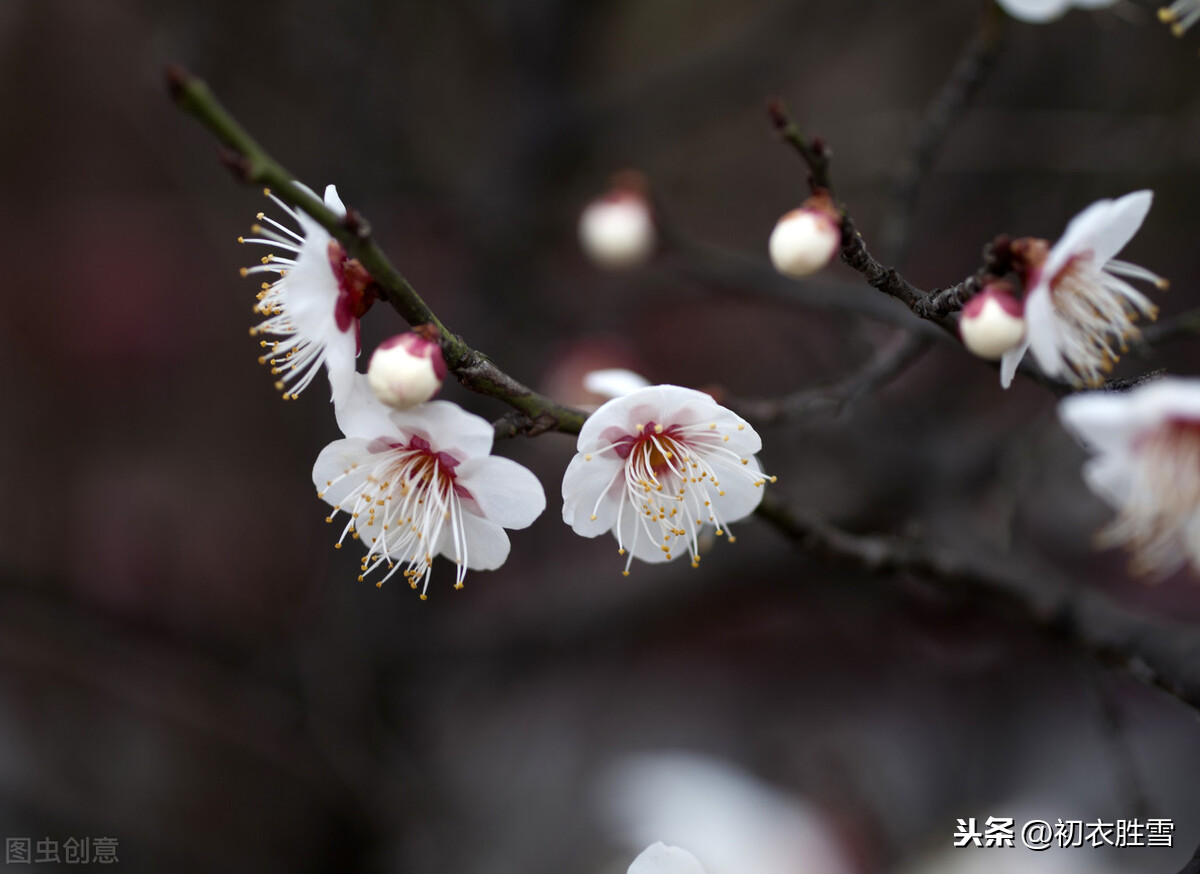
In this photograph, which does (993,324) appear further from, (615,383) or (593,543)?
(593,543)

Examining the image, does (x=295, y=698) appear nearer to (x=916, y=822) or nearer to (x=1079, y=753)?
(x=916, y=822)

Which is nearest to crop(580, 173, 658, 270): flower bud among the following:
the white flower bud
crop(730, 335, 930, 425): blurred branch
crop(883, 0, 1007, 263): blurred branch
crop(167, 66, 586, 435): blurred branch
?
the white flower bud

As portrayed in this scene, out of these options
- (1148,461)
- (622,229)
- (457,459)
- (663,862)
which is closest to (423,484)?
(457,459)

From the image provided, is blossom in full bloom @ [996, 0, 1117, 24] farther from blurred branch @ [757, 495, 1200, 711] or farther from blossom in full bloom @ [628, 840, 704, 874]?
blossom in full bloom @ [628, 840, 704, 874]

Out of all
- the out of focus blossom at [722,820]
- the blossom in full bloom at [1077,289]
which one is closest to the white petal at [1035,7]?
the blossom in full bloom at [1077,289]

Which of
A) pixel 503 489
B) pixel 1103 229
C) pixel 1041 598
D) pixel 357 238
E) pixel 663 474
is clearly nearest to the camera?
pixel 357 238
